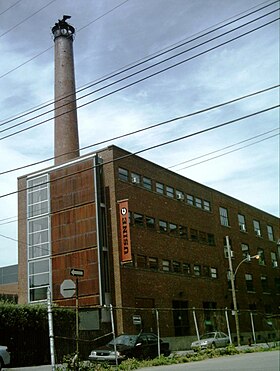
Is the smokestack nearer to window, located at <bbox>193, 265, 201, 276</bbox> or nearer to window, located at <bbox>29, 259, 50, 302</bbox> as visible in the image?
window, located at <bbox>29, 259, 50, 302</bbox>

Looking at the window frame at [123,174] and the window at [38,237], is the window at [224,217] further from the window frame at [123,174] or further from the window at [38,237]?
the window at [38,237]

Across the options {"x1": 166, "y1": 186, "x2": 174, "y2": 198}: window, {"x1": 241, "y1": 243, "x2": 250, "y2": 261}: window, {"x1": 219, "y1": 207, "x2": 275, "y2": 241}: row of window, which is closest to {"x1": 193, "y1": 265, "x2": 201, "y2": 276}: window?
{"x1": 166, "y1": 186, "x2": 174, "y2": 198}: window

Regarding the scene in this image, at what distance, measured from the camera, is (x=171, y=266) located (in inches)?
1528

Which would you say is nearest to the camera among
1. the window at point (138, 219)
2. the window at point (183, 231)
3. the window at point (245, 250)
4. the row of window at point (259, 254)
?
the window at point (138, 219)

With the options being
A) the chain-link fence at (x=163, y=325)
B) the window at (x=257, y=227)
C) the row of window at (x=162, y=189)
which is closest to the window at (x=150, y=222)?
the row of window at (x=162, y=189)

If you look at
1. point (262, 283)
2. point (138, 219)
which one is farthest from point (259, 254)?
point (138, 219)

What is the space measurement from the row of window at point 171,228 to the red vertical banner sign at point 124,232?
1.51 m

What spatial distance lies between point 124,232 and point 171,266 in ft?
22.1

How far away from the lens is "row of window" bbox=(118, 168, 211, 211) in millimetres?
36438

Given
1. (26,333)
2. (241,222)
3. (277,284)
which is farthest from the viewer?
(277,284)

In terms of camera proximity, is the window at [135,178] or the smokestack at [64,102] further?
the smokestack at [64,102]

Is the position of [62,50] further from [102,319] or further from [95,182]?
[102,319]

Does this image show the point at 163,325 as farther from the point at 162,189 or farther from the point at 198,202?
the point at 198,202

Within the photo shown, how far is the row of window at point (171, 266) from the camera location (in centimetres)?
3556
